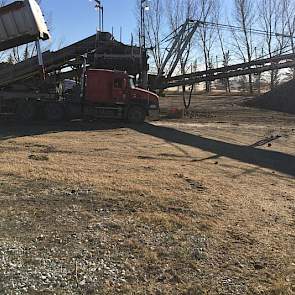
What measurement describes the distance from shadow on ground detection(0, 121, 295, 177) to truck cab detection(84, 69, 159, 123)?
0.63 m

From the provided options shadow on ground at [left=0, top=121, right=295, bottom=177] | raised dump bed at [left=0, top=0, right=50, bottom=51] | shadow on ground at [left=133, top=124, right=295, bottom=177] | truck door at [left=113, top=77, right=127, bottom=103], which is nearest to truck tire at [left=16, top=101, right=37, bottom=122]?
shadow on ground at [left=0, top=121, right=295, bottom=177]

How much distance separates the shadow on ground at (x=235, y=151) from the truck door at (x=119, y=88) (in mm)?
2681

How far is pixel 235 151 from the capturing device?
1689 cm

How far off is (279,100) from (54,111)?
66.9 ft

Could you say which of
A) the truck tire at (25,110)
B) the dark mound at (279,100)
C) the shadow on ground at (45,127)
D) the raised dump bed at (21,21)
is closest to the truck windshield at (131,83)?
the shadow on ground at (45,127)

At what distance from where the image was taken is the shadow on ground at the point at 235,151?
14.5 meters

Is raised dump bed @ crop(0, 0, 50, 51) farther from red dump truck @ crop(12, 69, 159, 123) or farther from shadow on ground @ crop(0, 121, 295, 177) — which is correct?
shadow on ground @ crop(0, 121, 295, 177)

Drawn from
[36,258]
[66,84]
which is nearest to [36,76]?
[66,84]

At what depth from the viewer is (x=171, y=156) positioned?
49.0 ft

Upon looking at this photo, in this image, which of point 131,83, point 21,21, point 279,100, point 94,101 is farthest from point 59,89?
point 279,100

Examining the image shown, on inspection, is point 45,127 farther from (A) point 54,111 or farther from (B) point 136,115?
(B) point 136,115

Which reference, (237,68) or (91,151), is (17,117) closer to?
(91,151)

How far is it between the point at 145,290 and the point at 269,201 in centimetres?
473

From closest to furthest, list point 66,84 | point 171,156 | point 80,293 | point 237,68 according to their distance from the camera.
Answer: point 80,293 < point 171,156 < point 66,84 < point 237,68
